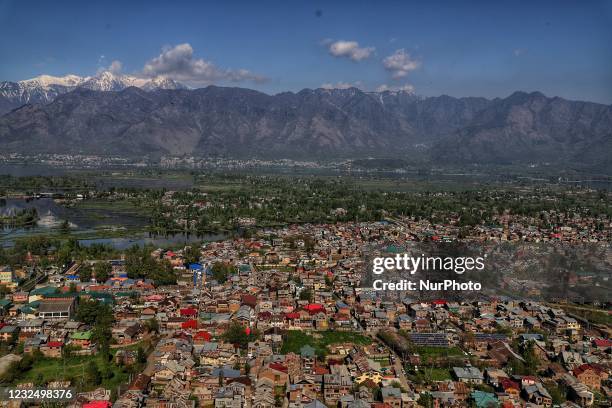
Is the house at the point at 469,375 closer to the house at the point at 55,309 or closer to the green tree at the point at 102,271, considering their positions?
the house at the point at 55,309

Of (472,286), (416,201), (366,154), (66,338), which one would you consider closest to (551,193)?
(416,201)

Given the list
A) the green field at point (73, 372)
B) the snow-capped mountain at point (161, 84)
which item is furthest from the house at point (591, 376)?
the snow-capped mountain at point (161, 84)

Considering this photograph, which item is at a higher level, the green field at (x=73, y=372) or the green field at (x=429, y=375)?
the green field at (x=73, y=372)


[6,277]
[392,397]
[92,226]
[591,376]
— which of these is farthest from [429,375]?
[92,226]

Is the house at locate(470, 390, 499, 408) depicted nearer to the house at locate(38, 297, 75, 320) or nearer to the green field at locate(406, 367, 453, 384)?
the green field at locate(406, 367, 453, 384)

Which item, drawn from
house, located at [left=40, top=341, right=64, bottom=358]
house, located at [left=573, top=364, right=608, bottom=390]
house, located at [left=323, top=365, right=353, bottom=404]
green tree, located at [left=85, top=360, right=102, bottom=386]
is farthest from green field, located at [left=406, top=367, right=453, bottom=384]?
house, located at [left=40, top=341, right=64, bottom=358]
